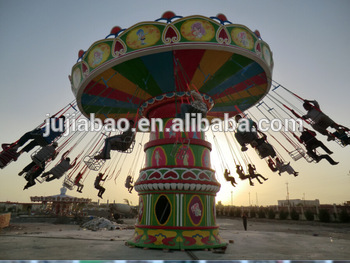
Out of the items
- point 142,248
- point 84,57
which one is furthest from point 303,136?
point 84,57

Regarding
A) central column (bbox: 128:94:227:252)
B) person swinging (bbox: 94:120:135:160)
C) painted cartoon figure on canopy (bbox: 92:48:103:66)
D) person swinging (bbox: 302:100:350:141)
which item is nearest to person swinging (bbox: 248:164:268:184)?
central column (bbox: 128:94:227:252)

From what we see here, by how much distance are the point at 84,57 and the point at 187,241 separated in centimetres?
799

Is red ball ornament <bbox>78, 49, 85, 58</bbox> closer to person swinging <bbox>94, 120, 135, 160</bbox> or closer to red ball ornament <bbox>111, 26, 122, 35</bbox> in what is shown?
red ball ornament <bbox>111, 26, 122, 35</bbox>

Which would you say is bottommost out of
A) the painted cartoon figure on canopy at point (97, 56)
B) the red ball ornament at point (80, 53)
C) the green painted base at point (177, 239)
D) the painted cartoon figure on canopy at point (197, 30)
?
the green painted base at point (177, 239)

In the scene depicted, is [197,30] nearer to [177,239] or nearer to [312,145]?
[312,145]

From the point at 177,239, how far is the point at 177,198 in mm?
1437

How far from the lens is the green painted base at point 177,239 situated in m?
8.92

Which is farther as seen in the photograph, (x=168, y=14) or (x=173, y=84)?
(x=173, y=84)

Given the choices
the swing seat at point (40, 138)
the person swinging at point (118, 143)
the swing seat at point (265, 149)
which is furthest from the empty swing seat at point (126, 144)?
the swing seat at point (265, 149)

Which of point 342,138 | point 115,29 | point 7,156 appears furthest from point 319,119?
point 7,156

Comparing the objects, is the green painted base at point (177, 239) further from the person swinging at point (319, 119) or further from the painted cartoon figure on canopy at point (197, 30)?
the painted cartoon figure on canopy at point (197, 30)

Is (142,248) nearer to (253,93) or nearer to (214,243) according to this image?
(214,243)

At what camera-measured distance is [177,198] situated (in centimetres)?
946

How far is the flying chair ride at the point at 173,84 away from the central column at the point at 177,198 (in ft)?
0.11
